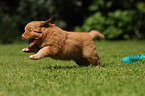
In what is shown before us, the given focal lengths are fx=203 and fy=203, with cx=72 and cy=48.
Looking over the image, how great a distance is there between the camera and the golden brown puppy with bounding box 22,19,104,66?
3846mm

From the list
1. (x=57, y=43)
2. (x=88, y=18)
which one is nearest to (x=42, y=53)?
(x=57, y=43)

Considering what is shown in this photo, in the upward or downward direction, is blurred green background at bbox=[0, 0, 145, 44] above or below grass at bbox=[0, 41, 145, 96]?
above

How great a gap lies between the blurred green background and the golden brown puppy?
9095 mm

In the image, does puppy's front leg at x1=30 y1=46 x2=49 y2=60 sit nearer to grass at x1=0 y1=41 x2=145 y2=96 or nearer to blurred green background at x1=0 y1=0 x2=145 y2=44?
grass at x1=0 y1=41 x2=145 y2=96

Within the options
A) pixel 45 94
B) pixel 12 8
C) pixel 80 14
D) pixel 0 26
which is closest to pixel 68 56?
pixel 45 94

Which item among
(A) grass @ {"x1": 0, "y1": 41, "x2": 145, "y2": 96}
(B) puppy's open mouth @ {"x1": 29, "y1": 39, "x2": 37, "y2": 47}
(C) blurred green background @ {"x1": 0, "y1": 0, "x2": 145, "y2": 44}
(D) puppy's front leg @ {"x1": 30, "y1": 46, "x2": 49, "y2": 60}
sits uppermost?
(C) blurred green background @ {"x1": 0, "y1": 0, "x2": 145, "y2": 44}

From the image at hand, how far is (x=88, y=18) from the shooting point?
14.5 metres

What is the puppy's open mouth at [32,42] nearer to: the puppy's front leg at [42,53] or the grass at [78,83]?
the puppy's front leg at [42,53]

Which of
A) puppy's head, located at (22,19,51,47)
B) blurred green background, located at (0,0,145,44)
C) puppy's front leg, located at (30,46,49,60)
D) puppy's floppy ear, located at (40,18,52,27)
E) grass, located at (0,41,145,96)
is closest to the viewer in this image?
grass, located at (0,41,145,96)

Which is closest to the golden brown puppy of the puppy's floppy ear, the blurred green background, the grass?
the puppy's floppy ear

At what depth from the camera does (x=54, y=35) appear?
3.94m

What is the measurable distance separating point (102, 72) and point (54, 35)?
116cm

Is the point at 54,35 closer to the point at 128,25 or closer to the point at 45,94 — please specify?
the point at 45,94

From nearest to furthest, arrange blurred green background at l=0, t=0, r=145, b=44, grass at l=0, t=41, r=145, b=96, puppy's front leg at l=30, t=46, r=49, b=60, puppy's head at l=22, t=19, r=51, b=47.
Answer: grass at l=0, t=41, r=145, b=96 → puppy's front leg at l=30, t=46, r=49, b=60 → puppy's head at l=22, t=19, r=51, b=47 → blurred green background at l=0, t=0, r=145, b=44
